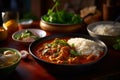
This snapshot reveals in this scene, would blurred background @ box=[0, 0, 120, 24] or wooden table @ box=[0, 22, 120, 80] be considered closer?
wooden table @ box=[0, 22, 120, 80]

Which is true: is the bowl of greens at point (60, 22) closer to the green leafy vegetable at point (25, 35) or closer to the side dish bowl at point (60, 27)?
the side dish bowl at point (60, 27)

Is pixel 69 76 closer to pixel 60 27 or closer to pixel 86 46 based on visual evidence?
pixel 86 46

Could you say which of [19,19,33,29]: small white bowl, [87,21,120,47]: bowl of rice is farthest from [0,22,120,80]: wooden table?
[19,19,33,29]: small white bowl

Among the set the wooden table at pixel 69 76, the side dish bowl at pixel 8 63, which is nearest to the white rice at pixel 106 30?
the wooden table at pixel 69 76

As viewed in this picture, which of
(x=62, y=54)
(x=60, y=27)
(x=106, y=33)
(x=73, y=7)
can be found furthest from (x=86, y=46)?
(x=73, y=7)

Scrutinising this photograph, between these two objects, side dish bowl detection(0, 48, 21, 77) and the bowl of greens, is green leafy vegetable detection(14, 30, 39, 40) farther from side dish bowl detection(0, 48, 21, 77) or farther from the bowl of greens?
side dish bowl detection(0, 48, 21, 77)

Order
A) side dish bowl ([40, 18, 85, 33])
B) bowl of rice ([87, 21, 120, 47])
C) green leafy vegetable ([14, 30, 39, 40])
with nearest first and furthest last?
bowl of rice ([87, 21, 120, 47])
green leafy vegetable ([14, 30, 39, 40])
side dish bowl ([40, 18, 85, 33])

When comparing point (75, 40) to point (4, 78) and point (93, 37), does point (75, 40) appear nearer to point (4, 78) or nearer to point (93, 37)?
point (93, 37)
